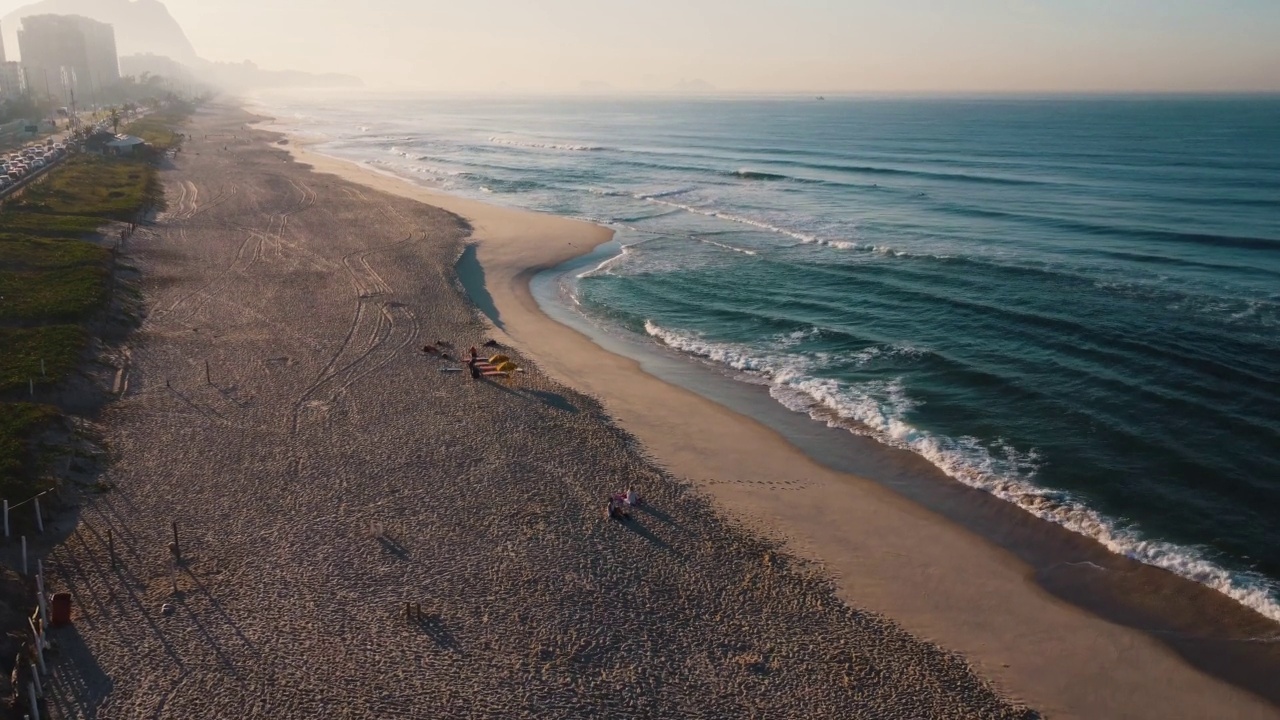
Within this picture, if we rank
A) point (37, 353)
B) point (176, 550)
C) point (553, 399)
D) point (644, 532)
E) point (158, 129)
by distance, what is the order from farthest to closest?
point (158, 129), point (553, 399), point (37, 353), point (644, 532), point (176, 550)

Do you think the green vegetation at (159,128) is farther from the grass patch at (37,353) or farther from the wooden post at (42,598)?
the wooden post at (42,598)

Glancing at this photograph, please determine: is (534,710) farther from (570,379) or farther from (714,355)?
(714,355)

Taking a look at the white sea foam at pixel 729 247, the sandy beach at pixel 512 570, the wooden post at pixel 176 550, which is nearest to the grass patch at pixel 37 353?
the sandy beach at pixel 512 570

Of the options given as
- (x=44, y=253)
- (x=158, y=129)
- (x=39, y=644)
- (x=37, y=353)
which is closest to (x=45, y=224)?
(x=44, y=253)

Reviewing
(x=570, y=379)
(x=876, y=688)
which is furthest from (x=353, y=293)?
(x=876, y=688)

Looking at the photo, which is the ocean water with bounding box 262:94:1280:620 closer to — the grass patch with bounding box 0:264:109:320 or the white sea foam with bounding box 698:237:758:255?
the white sea foam with bounding box 698:237:758:255

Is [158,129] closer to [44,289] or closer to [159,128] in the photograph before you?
[159,128]
